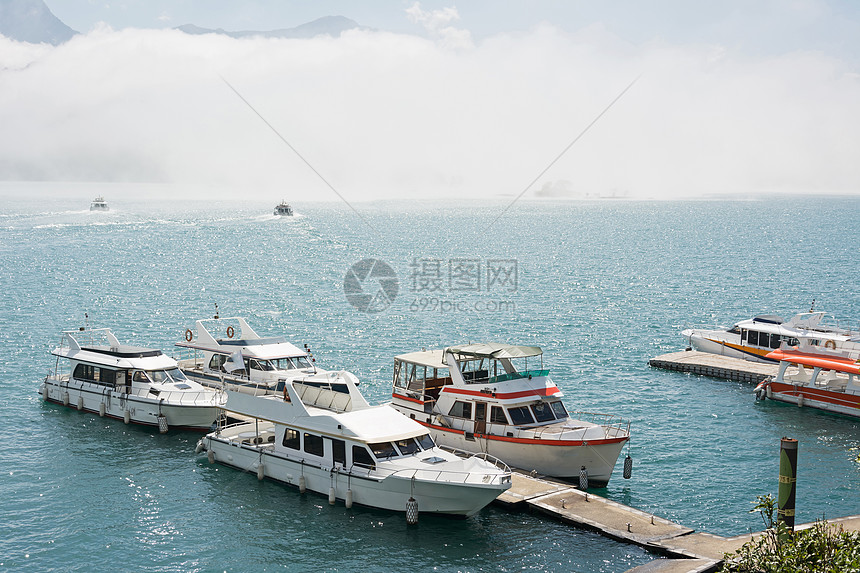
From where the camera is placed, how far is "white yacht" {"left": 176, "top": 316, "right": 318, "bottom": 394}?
4556 cm

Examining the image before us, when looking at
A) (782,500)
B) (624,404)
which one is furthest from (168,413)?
(782,500)

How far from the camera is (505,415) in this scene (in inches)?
1409

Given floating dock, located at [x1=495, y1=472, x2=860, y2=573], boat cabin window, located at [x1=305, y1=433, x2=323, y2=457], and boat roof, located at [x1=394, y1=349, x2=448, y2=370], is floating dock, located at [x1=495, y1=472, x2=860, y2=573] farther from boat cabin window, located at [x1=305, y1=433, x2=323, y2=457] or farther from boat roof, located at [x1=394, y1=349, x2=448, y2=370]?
boat cabin window, located at [x1=305, y1=433, x2=323, y2=457]

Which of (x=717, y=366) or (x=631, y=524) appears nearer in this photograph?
(x=631, y=524)

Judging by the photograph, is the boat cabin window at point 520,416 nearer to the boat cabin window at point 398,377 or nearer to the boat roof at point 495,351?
the boat roof at point 495,351

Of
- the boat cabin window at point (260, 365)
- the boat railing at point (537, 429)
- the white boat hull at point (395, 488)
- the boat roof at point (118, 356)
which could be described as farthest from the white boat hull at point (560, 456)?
the boat roof at point (118, 356)

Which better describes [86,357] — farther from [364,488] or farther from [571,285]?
[571,285]

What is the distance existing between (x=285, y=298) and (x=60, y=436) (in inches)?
1936

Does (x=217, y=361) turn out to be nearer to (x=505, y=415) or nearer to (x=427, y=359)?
(x=427, y=359)

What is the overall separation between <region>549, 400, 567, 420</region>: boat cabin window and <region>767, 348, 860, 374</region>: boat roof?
19602 millimetres

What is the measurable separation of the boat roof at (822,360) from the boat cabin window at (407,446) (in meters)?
27.7

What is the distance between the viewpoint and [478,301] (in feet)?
295

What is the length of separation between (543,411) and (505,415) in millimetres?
2029

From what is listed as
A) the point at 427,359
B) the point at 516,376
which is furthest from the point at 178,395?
the point at 516,376
